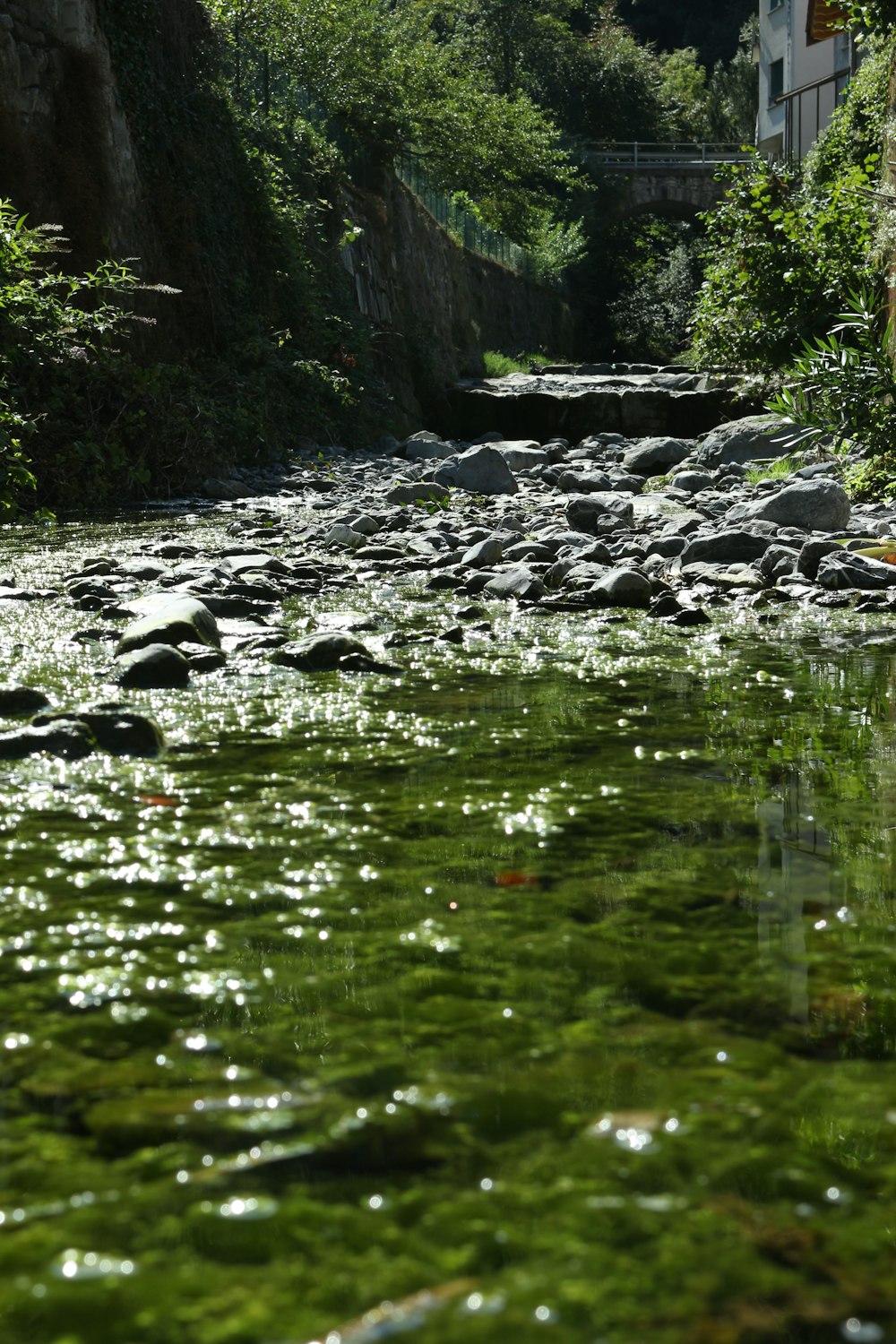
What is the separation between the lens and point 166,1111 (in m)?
1.12

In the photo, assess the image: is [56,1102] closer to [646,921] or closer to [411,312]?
[646,921]

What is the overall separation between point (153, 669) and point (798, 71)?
2622 centimetres

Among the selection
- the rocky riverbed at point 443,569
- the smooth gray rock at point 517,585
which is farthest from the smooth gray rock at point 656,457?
the smooth gray rock at point 517,585

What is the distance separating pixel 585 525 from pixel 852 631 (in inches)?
123

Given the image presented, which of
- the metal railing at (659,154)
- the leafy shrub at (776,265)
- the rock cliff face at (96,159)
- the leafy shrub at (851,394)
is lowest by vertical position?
the leafy shrub at (851,394)

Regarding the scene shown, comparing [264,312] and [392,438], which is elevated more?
[264,312]

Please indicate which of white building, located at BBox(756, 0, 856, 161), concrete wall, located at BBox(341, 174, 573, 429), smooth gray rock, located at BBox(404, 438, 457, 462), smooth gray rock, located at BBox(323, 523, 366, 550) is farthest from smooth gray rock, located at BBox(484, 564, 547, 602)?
white building, located at BBox(756, 0, 856, 161)

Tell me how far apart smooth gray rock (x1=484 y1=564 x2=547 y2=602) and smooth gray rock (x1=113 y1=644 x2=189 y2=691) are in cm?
201

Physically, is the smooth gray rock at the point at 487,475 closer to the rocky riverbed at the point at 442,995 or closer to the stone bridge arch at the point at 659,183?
the rocky riverbed at the point at 442,995

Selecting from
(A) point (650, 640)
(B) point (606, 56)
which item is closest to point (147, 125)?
(A) point (650, 640)

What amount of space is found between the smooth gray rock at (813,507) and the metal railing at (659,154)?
33.0 m

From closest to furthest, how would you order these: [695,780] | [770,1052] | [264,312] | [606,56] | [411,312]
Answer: [770,1052] → [695,780] → [264,312] → [411,312] → [606,56]

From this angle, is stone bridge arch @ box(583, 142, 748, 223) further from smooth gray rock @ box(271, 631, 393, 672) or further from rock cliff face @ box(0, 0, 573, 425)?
smooth gray rock @ box(271, 631, 393, 672)

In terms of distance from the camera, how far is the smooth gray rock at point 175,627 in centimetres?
355
